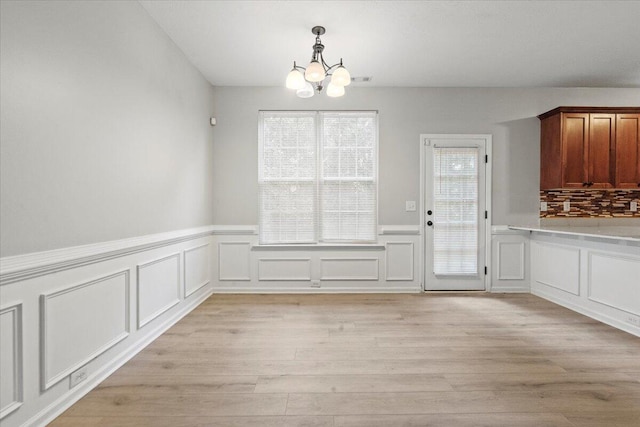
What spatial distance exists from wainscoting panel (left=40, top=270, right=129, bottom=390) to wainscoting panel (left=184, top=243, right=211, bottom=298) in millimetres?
1146

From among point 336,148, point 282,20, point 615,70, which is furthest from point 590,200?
point 282,20

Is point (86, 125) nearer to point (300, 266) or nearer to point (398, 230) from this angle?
point (300, 266)

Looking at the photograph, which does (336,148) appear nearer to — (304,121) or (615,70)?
(304,121)

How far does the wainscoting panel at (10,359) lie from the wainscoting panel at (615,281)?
4.60 meters

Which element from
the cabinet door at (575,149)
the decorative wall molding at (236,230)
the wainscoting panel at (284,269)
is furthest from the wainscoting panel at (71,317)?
the cabinet door at (575,149)

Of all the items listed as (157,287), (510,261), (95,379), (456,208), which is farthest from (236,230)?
(510,261)

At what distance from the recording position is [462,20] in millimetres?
2963

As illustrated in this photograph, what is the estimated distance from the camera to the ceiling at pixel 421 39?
110 inches

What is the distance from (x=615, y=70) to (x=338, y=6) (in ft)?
11.7

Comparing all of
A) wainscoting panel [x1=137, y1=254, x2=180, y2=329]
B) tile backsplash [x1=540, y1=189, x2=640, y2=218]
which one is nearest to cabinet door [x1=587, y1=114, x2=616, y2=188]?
tile backsplash [x1=540, y1=189, x2=640, y2=218]

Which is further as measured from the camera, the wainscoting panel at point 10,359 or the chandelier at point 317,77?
the chandelier at point 317,77

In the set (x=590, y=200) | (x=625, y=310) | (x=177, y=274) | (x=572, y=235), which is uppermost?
(x=590, y=200)

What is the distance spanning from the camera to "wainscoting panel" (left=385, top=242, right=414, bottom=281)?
15.1 feet

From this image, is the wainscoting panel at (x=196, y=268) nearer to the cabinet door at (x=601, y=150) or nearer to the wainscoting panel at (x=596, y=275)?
the wainscoting panel at (x=596, y=275)
